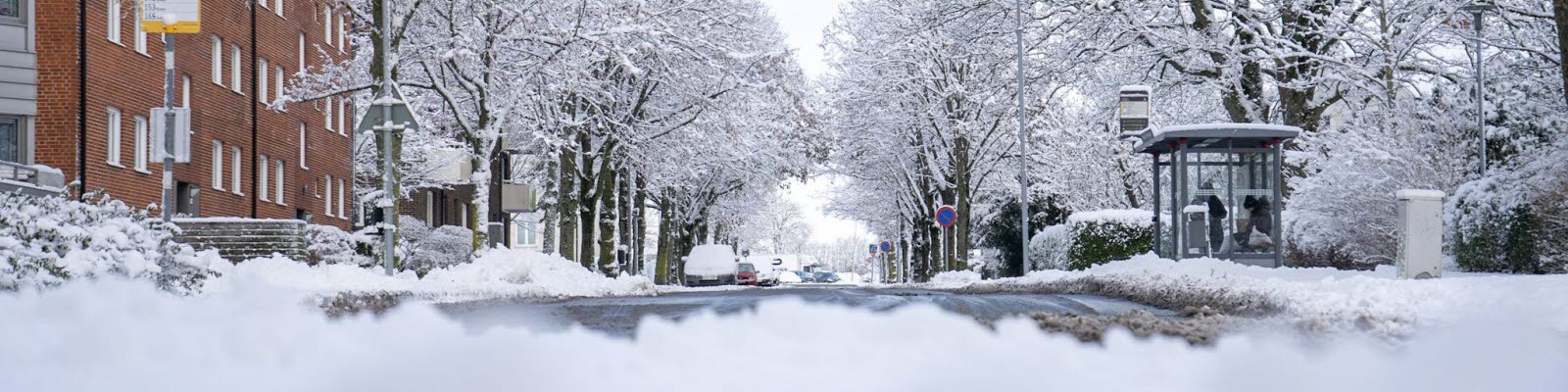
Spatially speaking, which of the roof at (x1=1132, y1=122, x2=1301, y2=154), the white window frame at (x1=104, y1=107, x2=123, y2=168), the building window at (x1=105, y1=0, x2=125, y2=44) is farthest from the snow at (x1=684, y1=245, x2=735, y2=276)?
the roof at (x1=1132, y1=122, x2=1301, y2=154)

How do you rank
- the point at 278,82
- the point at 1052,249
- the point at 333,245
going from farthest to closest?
1. the point at 278,82
2. the point at 333,245
3. the point at 1052,249

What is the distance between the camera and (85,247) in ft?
40.1

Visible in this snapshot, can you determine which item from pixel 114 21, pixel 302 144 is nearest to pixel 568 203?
pixel 114 21

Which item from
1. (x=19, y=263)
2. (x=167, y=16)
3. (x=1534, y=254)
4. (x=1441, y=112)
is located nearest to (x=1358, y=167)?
(x=1441, y=112)

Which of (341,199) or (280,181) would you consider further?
(341,199)

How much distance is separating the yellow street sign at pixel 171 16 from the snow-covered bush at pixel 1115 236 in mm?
15914

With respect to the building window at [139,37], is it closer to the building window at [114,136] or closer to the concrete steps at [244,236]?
the building window at [114,136]

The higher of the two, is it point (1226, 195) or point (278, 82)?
point (278, 82)

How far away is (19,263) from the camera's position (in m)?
11.1

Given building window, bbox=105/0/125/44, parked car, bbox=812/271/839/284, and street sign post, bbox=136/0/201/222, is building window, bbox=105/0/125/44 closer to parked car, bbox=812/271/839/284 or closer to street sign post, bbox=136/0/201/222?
street sign post, bbox=136/0/201/222

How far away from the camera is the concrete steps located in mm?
29188

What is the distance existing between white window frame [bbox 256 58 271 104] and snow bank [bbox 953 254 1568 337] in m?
30.2

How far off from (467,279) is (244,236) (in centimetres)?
769

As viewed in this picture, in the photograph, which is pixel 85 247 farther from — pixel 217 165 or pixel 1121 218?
pixel 217 165
